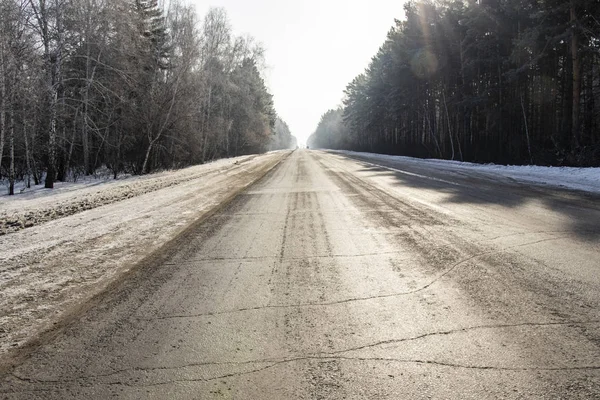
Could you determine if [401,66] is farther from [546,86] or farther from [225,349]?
[225,349]

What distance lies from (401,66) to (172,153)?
915 inches

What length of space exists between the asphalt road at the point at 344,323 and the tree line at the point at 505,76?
16.5m

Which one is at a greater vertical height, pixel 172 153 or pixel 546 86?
pixel 546 86

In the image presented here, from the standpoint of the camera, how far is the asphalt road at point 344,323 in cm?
204

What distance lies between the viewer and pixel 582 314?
8.87 feet

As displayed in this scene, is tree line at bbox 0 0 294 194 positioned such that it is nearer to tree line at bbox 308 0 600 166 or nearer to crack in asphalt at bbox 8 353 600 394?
crack in asphalt at bbox 8 353 600 394

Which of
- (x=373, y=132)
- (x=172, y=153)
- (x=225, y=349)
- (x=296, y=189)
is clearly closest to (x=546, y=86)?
(x=296, y=189)

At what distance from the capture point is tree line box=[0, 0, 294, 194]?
14.8 metres

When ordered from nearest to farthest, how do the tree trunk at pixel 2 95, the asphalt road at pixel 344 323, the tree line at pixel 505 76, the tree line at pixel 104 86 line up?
the asphalt road at pixel 344 323
the tree trunk at pixel 2 95
the tree line at pixel 104 86
the tree line at pixel 505 76

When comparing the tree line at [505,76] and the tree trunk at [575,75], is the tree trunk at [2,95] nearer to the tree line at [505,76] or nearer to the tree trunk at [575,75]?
the tree line at [505,76]

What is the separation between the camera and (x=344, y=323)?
2.71 m

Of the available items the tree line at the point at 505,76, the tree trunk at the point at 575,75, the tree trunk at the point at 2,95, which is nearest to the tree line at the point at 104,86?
the tree trunk at the point at 2,95

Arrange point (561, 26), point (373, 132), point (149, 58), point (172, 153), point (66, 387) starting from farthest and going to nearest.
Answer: point (373, 132) → point (172, 153) → point (149, 58) → point (561, 26) → point (66, 387)

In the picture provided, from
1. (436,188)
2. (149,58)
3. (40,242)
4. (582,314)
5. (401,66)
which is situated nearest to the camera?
(582,314)
